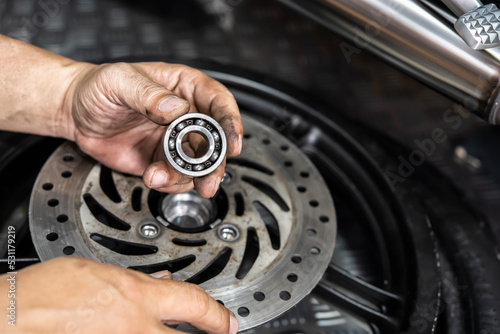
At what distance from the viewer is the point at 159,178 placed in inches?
30.4

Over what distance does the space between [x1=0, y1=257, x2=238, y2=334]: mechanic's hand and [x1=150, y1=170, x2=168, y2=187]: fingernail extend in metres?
0.17

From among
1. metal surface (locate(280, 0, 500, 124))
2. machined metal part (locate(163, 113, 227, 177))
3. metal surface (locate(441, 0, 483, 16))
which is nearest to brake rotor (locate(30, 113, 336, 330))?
machined metal part (locate(163, 113, 227, 177))

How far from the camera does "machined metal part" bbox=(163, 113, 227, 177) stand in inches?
28.8

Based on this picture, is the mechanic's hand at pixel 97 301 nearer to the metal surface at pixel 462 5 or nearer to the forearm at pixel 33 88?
the forearm at pixel 33 88

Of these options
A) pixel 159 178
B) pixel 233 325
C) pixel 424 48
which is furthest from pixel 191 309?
pixel 424 48

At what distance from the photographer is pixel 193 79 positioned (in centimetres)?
90

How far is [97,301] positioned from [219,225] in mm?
293

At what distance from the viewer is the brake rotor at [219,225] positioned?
777 mm

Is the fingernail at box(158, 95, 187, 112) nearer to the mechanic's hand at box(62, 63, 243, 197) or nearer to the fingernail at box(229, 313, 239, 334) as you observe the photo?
the mechanic's hand at box(62, 63, 243, 197)

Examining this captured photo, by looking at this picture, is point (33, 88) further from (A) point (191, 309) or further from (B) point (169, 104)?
(A) point (191, 309)

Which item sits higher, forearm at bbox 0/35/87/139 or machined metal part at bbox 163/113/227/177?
machined metal part at bbox 163/113/227/177

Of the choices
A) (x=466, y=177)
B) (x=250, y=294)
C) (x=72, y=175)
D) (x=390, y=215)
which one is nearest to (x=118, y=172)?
(x=72, y=175)

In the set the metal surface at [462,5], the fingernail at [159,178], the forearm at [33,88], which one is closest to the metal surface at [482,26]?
the metal surface at [462,5]

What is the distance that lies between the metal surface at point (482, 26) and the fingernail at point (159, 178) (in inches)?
18.7
